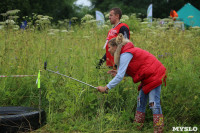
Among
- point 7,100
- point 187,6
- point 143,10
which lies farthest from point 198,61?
point 143,10

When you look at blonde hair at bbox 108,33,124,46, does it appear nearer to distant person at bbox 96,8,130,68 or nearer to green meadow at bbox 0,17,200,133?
green meadow at bbox 0,17,200,133

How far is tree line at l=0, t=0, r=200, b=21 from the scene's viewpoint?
14.0m

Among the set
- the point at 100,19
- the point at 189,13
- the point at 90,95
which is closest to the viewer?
the point at 90,95

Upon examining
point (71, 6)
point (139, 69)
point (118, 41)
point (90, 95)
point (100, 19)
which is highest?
point (71, 6)

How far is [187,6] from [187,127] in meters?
14.8

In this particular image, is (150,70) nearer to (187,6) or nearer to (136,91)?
(136,91)

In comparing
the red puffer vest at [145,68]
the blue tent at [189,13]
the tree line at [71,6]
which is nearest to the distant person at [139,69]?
the red puffer vest at [145,68]

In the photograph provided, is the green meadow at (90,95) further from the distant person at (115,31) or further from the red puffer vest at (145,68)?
the red puffer vest at (145,68)

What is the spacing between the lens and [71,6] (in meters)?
18.8

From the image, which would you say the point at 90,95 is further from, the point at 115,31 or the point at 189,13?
the point at 189,13

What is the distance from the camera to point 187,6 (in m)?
16.8

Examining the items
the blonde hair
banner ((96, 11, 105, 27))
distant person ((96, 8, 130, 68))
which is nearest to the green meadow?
distant person ((96, 8, 130, 68))

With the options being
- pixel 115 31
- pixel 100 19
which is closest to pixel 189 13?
pixel 100 19

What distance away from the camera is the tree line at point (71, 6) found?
13984mm
